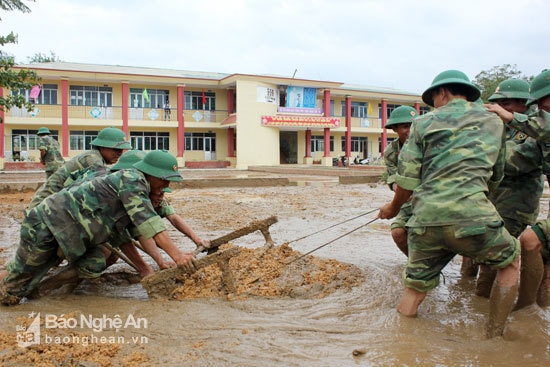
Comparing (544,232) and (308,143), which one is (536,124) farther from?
(308,143)

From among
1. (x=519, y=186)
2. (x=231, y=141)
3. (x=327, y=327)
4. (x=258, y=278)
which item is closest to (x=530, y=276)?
(x=519, y=186)

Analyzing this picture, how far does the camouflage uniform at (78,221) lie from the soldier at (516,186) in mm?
2691

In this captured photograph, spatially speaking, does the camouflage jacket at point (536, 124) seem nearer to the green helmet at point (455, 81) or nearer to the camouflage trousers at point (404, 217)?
the green helmet at point (455, 81)

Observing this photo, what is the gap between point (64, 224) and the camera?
353 cm

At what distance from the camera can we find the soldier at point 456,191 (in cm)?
275

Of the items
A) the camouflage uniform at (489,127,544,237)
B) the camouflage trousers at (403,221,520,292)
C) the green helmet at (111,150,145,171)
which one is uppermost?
the green helmet at (111,150,145,171)

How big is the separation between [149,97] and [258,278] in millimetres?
29098

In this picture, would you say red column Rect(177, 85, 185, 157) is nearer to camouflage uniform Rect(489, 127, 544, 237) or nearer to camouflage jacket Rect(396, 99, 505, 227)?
camouflage uniform Rect(489, 127, 544, 237)

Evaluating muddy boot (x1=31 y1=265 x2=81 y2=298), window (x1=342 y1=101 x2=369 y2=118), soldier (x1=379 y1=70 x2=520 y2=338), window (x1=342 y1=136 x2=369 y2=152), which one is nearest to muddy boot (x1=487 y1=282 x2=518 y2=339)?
soldier (x1=379 y1=70 x2=520 y2=338)

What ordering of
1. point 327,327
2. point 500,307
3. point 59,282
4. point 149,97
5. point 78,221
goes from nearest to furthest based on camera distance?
1. point 500,307
2. point 327,327
3. point 78,221
4. point 59,282
5. point 149,97

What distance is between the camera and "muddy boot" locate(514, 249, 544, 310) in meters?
3.32

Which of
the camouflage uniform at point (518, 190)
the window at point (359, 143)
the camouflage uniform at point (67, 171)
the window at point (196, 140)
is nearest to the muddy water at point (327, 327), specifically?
the camouflage uniform at point (518, 190)

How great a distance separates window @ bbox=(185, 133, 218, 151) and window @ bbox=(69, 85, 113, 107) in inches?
217

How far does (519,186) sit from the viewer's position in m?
3.82
